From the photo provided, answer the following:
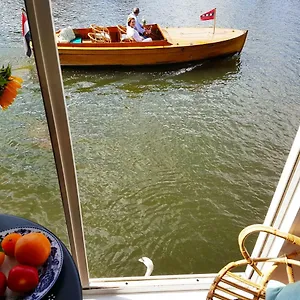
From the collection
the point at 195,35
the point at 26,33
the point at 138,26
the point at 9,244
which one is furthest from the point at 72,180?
the point at 195,35

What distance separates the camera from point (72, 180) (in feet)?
2.74

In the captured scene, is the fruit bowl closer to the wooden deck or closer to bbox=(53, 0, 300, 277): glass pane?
bbox=(53, 0, 300, 277): glass pane

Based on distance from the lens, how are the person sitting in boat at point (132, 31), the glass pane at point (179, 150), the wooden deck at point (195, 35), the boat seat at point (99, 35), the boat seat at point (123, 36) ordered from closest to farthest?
the glass pane at point (179, 150), the person sitting in boat at point (132, 31), the boat seat at point (123, 36), the boat seat at point (99, 35), the wooden deck at point (195, 35)

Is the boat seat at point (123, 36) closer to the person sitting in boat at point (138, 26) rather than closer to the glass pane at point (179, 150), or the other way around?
the person sitting in boat at point (138, 26)

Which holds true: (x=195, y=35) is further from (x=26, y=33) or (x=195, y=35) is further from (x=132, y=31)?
(x=26, y=33)

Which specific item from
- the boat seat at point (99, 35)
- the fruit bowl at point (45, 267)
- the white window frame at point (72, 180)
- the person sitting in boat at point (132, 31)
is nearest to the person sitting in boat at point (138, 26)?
the person sitting in boat at point (132, 31)

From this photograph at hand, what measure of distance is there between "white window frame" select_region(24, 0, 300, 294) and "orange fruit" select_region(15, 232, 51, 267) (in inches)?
8.8

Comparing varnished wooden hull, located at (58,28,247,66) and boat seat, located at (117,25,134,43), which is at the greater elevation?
boat seat, located at (117,25,134,43)

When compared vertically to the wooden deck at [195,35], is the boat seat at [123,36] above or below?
above

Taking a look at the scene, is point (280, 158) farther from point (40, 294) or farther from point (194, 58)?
point (40, 294)

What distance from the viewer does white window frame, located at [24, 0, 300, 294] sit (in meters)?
0.60

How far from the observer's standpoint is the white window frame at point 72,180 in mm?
599

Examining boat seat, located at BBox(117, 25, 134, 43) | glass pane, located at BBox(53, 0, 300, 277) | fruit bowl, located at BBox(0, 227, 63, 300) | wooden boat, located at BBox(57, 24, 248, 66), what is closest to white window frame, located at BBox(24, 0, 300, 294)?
fruit bowl, located at BBox(0, 227, 63, 300)

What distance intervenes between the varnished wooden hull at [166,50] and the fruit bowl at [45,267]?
3.72m
